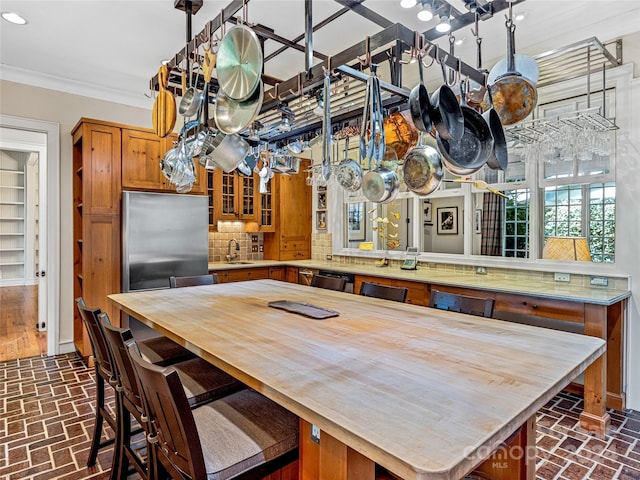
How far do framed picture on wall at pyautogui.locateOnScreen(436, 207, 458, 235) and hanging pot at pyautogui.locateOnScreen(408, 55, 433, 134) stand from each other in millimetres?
4685

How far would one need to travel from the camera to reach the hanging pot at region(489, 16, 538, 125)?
183cm

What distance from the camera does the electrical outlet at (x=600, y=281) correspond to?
9.53ft

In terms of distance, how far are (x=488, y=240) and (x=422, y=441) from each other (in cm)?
357

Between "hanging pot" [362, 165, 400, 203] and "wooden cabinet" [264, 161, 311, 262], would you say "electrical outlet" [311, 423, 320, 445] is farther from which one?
"wooden cabinet" [264, 161, 311, 262]

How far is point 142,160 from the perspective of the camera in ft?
12.9

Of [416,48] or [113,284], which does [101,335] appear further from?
[113,284]

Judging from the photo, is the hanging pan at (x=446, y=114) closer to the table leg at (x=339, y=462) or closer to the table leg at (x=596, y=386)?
the table leg at (x=339, y=462)

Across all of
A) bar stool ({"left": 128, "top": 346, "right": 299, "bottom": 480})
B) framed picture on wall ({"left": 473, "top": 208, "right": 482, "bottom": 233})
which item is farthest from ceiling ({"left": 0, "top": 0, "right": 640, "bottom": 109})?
bar stool ({"left": 128, "top": 346, "right": 299, "bottom": 480})

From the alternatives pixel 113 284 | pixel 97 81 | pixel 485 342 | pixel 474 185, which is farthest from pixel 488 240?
pixel 97 81

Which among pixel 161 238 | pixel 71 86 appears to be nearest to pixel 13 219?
pixel 71 86

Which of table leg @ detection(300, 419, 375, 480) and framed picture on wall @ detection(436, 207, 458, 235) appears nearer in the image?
table leg @ detection(300, 419, 375, 480)

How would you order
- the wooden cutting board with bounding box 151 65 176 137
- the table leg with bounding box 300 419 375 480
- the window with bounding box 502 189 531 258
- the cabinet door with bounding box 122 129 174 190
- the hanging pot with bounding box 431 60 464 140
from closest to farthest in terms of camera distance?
the table leg with bounding box 300 419 375 480, the hanging pot with bounding box 431 60 464 140, the wooden cutting board with bounding box 151 65 176 137, the window with bounding box 502 189 531 258, the cabinet door with bounding box 122 129 174 190

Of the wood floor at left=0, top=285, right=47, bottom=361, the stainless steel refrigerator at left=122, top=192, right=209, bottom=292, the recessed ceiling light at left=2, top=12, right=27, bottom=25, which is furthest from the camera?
the wood floor at left=0, top=285, right=47, bottom=361

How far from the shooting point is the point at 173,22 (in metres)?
3.03
